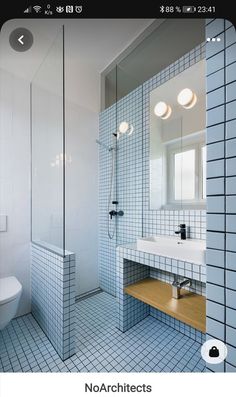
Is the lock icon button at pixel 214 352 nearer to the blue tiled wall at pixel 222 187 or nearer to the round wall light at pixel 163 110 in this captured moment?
the blue tiled wall at pixel 222 187

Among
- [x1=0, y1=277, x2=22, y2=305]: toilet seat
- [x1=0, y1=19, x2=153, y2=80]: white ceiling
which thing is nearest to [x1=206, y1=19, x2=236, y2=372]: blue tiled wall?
[x1=0, y1=19, x2=153, y2=80]: white ceiling

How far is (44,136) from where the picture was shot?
1.70m

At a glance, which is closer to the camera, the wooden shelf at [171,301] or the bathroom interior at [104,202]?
the wooden shelf at [171,301]

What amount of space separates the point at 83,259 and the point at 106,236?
1.22 ft

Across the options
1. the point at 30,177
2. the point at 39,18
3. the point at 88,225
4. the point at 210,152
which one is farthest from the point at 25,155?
the point at 210,152

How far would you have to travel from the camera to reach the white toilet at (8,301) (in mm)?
1283

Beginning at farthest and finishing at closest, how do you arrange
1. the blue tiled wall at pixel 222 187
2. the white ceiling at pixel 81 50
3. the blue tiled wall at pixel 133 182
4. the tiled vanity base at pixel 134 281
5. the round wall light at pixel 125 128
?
the round wall light at pixel 125 128 < the blue tiled wall at pixel 133 182 < the tiled vanity base at pixel 134 281 < the white ceiling at pixel 81 50 < the blue tiled wall at pixel 222 187

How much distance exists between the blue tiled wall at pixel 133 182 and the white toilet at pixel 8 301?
1.02 m

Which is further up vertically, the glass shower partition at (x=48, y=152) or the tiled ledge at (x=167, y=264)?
the glass shower partition at (x=48, y=152)

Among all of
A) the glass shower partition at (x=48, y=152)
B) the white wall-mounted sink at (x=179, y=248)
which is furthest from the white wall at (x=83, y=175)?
the white wall-mounted sink at (x=179, y=248)

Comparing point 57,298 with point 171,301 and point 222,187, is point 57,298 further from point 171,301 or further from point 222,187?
point 222,187

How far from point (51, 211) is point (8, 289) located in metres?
0.66
